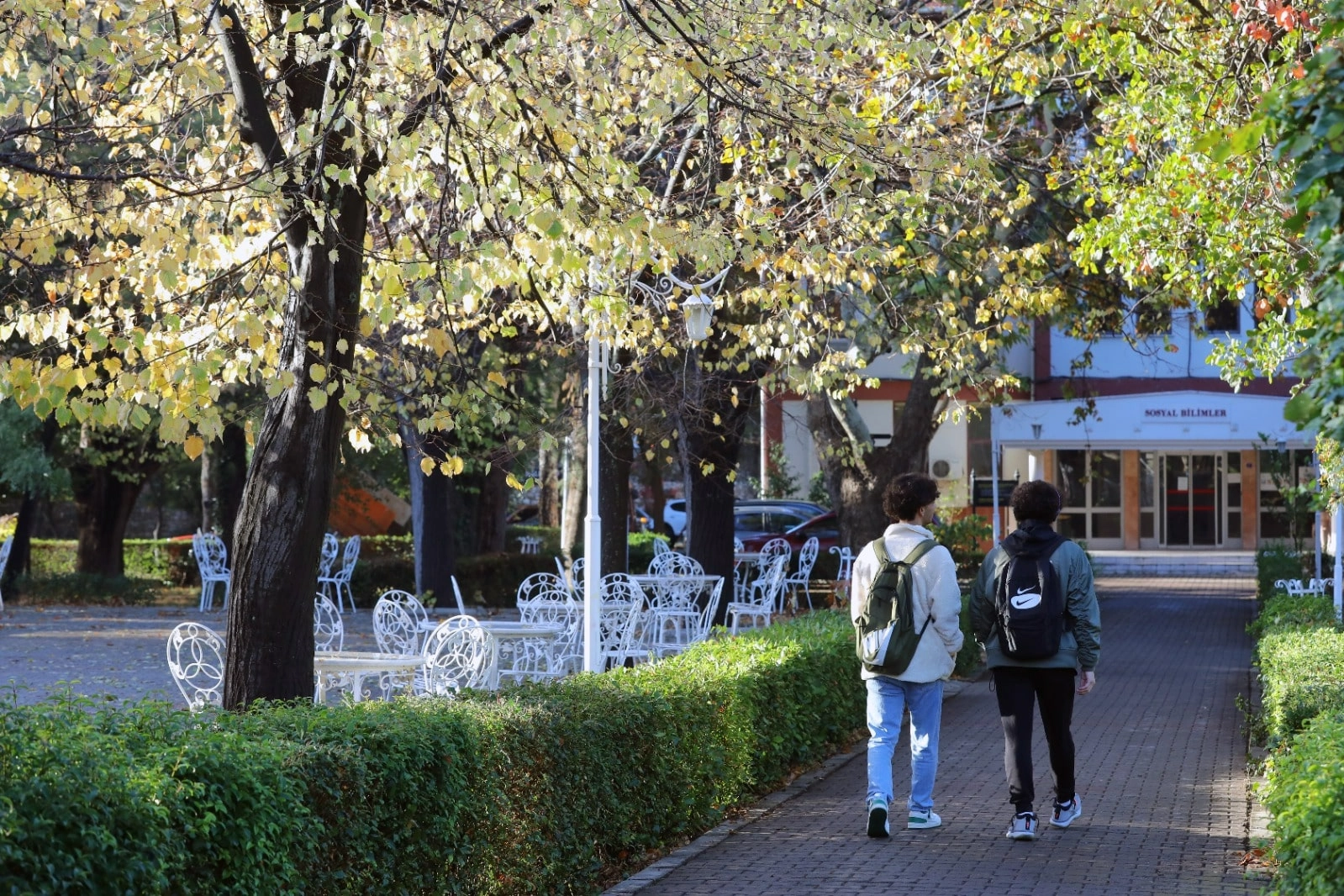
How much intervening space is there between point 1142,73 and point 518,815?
6.40 metres

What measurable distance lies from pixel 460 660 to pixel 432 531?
41.1 feet

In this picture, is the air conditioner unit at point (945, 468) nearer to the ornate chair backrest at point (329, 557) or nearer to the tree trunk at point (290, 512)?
the ornate chair backrest at point (329, 557)

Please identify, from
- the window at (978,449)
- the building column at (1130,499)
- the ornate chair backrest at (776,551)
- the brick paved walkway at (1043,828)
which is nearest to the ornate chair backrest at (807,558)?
the ornate chair backrest at (776,551)

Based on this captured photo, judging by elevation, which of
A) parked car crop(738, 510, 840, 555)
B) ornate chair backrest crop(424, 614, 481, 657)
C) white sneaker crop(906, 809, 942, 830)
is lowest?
white sneaker crop(906, 809, 942, 830)

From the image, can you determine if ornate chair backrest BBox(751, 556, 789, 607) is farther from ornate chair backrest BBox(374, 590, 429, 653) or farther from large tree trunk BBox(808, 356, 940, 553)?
ornate chair backrest BBox(374, 590, 429, 653)

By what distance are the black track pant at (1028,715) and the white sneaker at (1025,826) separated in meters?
0.03

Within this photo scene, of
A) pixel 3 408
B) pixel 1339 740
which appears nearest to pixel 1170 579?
pixel 3 408

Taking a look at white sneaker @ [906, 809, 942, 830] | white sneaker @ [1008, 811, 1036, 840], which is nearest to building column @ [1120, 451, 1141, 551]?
white sneaker @ [906, 809, 942, 830]

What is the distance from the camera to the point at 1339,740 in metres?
5.02

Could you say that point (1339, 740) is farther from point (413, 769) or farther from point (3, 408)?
point (3, 408)

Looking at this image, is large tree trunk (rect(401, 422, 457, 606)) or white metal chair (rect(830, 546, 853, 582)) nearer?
white metal chair (rect(830, 546, 853, 582))

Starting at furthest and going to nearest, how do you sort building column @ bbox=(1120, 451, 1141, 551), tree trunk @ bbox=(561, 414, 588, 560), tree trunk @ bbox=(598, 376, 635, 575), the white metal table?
1. building column @ bbox=(1120, 451, 1141, 551)
2. tree trunk @ bbox=(561, 414, 588, 560)
3. tree trunk @ bbox=(598, 376, 635, 575)
4. the white metal table

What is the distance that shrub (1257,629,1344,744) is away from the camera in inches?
294

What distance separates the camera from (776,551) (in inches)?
974
